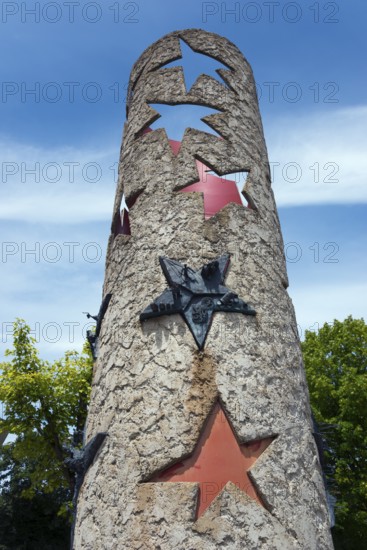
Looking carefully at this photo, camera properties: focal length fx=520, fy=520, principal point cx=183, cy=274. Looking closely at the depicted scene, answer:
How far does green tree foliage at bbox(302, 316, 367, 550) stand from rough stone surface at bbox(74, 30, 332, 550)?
10.2 metres

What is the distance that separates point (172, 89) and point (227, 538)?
4.07 m

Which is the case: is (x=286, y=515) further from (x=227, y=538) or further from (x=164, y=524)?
(x=164, y=524)

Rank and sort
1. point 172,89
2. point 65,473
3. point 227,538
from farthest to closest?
point 65,473
point 172,89
point 227,538

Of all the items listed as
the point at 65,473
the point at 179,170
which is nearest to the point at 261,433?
the point at 179,170

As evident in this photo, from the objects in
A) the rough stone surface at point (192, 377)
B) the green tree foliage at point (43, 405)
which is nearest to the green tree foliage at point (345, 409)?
the green tree foliage at point (43, 405)

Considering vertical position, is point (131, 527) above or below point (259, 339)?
below

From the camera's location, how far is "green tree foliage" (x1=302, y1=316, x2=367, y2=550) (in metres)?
13.8

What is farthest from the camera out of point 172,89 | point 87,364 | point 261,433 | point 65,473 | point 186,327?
point 87,364

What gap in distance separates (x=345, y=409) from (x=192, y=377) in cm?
1186

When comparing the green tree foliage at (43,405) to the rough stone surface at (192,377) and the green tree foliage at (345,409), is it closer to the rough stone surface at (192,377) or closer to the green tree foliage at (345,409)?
the green tree foliage at (345,409)

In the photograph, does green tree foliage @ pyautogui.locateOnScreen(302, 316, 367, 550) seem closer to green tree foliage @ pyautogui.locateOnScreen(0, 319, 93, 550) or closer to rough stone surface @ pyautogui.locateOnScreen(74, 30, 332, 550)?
green tree foliage @ pyautogui.locateOnScreen(0, 319, 93, 550)

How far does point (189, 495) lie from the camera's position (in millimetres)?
3355

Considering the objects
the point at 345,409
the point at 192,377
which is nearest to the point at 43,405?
the point at 345,409

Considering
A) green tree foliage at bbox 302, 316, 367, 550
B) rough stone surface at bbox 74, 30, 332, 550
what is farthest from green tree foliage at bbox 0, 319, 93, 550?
rough stone surface at bbox 74, 30, 332, 550
